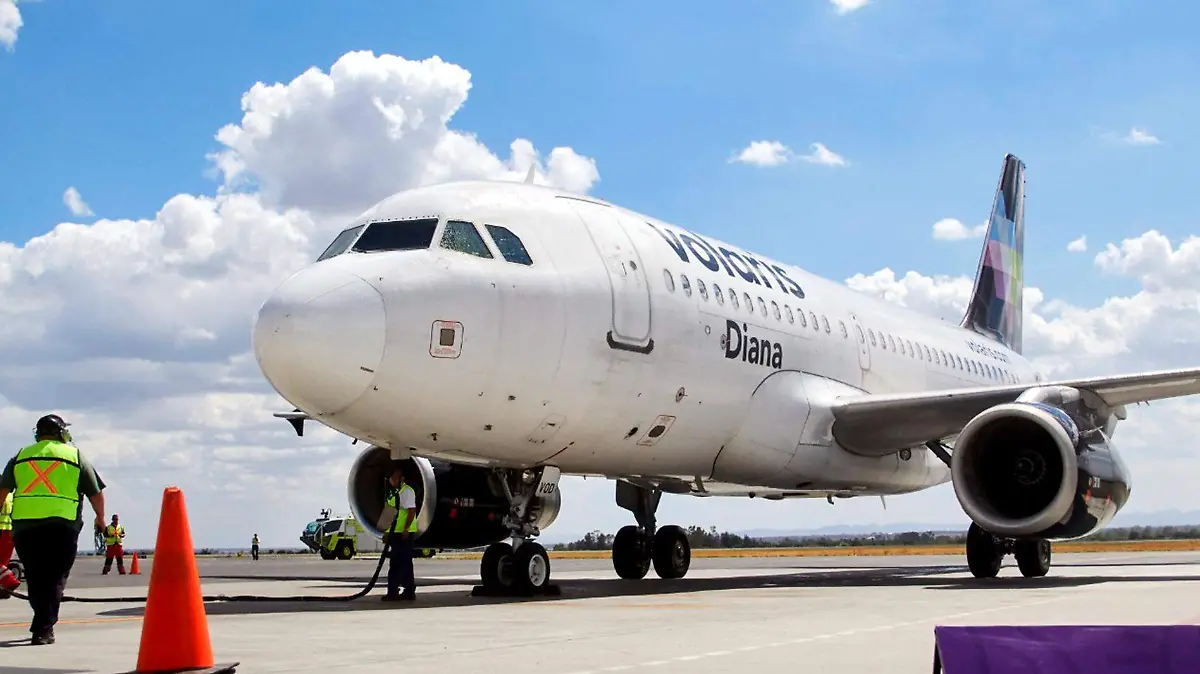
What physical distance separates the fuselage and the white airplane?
0.03 m

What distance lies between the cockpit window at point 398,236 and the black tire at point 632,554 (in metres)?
→ 7.21

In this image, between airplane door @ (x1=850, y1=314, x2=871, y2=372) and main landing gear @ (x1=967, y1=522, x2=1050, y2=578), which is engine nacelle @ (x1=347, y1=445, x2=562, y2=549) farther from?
main landing gear @ (x1=967, y1=522, x2=1050, y2=578)

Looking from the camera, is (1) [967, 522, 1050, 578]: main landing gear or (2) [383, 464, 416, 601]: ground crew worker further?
(1) [967, 522, 1050, 578]: main landing gear

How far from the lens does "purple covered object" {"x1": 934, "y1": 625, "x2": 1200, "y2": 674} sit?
148 inches

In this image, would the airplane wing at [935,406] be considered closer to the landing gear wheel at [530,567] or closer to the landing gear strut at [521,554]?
the landing gear strut at [521,554]

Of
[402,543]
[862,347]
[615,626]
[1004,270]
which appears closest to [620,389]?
[402,543]

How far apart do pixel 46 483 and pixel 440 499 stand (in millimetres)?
6944

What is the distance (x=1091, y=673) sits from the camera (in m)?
3.82

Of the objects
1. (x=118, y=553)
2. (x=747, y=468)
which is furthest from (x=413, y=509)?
(x=118, y=553)

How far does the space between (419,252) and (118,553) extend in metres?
17.6


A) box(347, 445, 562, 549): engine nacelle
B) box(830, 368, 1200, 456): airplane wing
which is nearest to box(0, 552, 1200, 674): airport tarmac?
box(347, 445, 562, 549): engine nacelle

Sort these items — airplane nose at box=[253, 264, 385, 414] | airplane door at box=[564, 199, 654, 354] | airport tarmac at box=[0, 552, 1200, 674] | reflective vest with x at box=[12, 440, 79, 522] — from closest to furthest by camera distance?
airport tarmac at box=[0, 552, 1200, 674], reflective vest with x at box=[12, 440, 79, 522], airplane nose at box=[253, 264, 385, 414], airplane door at box=[564, 199, 654, 354]

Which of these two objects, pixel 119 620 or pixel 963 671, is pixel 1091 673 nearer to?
pixel 963 671

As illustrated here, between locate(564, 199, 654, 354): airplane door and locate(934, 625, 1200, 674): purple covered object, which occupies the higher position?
locate(564, 199, 654, 354): airplane door
